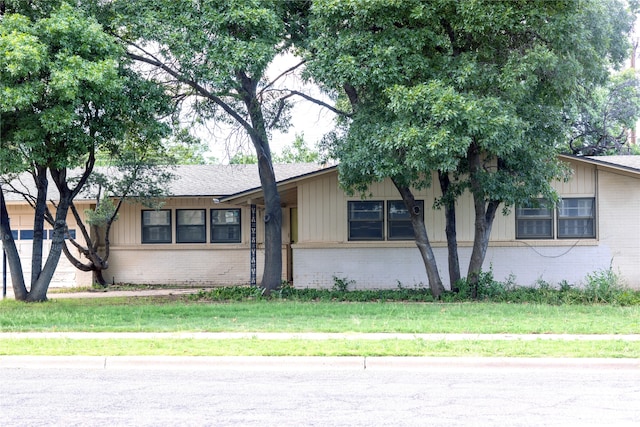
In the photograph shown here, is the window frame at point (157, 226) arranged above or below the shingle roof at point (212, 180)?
below

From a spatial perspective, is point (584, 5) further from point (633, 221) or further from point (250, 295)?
point (250, 295)

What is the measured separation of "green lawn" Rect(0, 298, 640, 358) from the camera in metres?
10.3

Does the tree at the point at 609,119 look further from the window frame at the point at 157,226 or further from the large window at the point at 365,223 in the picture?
the window frame at the point at 157,226

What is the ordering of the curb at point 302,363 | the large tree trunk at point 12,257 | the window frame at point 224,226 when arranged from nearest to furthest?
the curb at point 302,363 < the large tree trunk at point 12,257 < the window frame at point 224,226

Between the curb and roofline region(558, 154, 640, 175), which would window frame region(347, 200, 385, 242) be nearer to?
roofline region(558, 154, 640, 175)

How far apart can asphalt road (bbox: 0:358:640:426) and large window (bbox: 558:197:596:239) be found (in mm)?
11604

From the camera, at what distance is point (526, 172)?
17141 mm

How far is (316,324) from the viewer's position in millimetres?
12938

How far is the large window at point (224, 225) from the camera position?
24.8 meters

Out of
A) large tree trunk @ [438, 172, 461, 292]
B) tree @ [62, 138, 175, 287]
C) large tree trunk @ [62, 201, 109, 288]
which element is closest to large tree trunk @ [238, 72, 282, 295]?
tree @ [62, 138, 175, 287]

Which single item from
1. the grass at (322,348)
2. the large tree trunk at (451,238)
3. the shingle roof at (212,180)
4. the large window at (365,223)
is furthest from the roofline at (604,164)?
the grass at (322,348)

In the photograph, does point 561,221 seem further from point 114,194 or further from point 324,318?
point 114,194

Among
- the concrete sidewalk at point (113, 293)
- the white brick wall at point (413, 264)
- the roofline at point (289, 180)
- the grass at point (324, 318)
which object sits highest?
the roofline at point (289, 180)

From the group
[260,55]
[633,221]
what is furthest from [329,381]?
[633,221]
